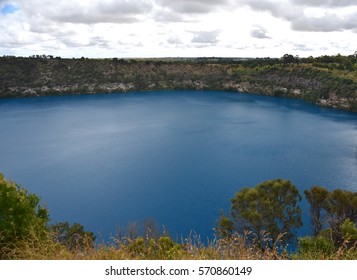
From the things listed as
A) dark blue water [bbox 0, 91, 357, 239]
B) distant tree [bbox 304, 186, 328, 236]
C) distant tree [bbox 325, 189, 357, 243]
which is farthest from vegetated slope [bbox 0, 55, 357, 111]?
distant tree [bbox 325, 189, 357, 243]

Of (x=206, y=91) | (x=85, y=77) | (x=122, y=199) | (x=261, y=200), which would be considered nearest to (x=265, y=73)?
(x=206, y=91)

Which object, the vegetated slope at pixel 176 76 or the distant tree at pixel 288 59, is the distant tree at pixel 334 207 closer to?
the vegetated slope at pixel 176 76

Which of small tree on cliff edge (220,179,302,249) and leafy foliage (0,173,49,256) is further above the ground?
leafy foliage (0,173,49,256)

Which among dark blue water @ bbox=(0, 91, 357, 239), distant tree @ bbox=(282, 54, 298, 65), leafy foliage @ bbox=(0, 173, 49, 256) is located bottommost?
dark blue water @ bbox=(0, 91, 357, 239)

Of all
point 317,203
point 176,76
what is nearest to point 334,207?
point 317,203

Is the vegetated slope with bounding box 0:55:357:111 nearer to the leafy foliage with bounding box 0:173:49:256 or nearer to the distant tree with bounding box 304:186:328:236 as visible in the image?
the distant tree with bounding box 304:186:328:236
